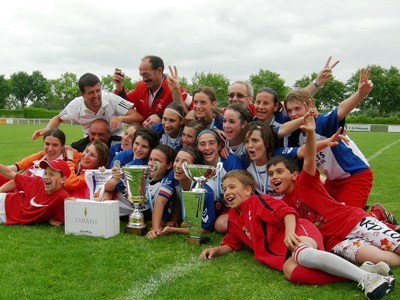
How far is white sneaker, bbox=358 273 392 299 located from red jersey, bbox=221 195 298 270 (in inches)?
28.3

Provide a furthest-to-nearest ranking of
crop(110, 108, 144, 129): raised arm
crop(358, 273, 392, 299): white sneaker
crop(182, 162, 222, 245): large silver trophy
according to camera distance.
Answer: crop(110, 108, 144, 129): raised arm → crop(182, 162, 222, 245): large silver trophy → crop(358, 273, 392, 299): white sneaker

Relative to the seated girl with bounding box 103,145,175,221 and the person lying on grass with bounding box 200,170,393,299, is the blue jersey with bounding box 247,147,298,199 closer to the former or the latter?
the person lying on grass with bounding box 200,170,393,299

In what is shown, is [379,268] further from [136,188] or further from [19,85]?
→ [19,85]

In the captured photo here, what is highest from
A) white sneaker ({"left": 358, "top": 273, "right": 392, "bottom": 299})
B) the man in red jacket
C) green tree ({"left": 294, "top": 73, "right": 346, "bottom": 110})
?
green tree ({"left": 294, "top": 73, "right": 346, "bottom": 110})

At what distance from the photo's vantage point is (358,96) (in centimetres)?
439

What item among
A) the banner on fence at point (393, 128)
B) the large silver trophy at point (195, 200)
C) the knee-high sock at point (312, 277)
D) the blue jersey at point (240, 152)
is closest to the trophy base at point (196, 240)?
the large silver trophy at point (195, 200)

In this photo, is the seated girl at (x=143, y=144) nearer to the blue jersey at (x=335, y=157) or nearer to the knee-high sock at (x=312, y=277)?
the blue jersey at (x=335, y=157)

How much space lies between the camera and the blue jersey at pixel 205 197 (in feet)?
15.8

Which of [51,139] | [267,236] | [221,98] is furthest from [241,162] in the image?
[221,98]

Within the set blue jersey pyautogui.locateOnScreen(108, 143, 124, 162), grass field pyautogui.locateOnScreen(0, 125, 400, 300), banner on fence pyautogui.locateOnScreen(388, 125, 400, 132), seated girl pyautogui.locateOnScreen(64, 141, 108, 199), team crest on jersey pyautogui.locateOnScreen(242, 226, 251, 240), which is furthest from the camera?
banner on fence pyautogui.locateOnScreen(388, 125, 400, 132)

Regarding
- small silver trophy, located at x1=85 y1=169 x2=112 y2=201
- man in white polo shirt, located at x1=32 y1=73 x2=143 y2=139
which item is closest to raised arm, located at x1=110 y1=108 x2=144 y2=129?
man in white polo shirt, located at x1=32 y1=73 x2=143 y2=139

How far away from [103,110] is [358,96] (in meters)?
3.92

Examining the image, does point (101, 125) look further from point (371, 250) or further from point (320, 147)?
point (371, 250)

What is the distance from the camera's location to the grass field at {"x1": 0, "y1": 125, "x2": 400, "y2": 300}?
9.89 ft
